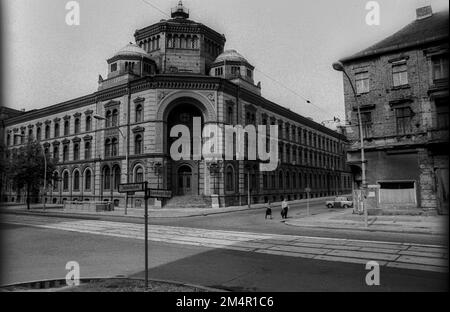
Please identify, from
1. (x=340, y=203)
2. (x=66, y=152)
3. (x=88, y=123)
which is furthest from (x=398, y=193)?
(x=66, y=152)

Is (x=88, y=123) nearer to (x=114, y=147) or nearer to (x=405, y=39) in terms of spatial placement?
(x=114, y=147)

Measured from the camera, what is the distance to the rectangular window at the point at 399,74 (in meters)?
24.3

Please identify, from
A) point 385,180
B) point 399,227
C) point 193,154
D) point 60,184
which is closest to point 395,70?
point 385,180

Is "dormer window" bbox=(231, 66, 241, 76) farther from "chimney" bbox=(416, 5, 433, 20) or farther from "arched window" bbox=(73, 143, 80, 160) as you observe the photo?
"arched window" bbox=(73, 143, 80, 160)

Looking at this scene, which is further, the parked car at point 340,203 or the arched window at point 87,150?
the arched window at point 87,150

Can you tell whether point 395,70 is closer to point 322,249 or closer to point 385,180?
point 385,180

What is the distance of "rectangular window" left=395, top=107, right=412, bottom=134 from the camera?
2388 centimetres

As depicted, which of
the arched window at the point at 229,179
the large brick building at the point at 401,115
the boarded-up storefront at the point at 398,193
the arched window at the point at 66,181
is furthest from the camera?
the arched window at the point at 66,181

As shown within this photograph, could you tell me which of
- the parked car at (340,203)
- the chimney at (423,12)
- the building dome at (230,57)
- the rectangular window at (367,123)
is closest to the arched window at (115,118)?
the building dome at (230,57)

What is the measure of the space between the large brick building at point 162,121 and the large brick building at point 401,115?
15768mm

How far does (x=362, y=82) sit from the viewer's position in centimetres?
2612

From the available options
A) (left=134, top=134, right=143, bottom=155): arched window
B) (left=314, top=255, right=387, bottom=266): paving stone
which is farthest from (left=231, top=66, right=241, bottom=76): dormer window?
(left=314, top=255, right=387, bottom=266): paving stone

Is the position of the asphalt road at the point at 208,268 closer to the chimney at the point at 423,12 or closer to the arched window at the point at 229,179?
the chimney at the point at 423,12

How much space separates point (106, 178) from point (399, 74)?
32.8m
